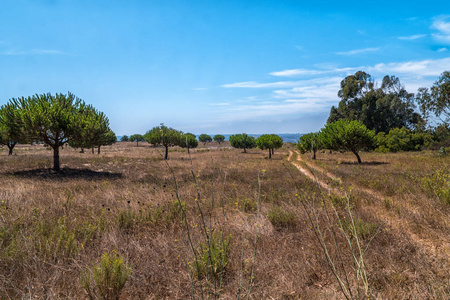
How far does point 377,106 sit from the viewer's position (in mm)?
52469

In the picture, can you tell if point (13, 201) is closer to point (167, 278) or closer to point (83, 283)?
point (83, 283)

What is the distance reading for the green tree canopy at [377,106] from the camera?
5234 centimetres

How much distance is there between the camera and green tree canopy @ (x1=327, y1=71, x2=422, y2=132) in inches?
2061

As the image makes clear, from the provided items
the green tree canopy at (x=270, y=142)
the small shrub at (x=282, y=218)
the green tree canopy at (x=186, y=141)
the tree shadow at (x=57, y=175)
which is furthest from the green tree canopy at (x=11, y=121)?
the green tree canopy at (x=270, y=142)

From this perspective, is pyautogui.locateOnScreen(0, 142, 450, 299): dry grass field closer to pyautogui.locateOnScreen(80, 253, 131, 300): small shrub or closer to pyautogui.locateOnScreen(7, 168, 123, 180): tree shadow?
pyautogui.locateOnScreen(80, 253, 131, 300): small shrub

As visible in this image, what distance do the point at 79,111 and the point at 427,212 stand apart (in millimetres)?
25148

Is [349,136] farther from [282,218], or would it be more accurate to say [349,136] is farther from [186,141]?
[186,141]

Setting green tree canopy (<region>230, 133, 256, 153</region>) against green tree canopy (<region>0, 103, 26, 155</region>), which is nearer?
green tree canopy (<region>0, 103, 26, 155</region>)

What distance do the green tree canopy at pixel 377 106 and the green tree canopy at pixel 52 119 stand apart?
53583 millimetres

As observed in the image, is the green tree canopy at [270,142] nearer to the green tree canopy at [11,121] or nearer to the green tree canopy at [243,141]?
the green tree canopy at [243,141]

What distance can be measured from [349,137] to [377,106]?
35100 millimetres

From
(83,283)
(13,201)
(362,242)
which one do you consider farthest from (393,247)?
(13,201)

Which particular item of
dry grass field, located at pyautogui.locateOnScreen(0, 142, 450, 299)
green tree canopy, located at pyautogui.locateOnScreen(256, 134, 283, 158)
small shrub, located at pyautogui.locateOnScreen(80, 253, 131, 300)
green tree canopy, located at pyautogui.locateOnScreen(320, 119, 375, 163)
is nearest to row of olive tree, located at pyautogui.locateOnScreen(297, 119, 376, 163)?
green tree canopy, located at pyautogui.locateOnScreen(320, 119, 375, 163)

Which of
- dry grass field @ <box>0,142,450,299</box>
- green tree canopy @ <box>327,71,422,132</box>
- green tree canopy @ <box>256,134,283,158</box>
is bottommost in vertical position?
dry grass field @ <box>0,142,450,299</box>
